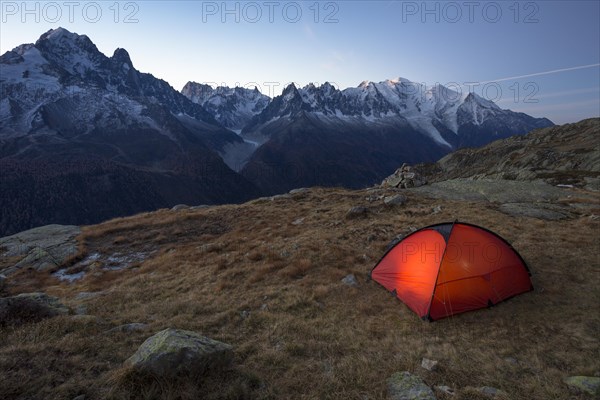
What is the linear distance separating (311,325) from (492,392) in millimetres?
5077

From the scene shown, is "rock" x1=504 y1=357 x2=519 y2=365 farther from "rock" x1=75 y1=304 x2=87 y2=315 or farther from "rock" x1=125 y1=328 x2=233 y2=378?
"rock" x1=75 y1=304 x2=87 y2=315

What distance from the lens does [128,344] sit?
8898 millimetres

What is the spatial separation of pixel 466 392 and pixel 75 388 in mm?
8343

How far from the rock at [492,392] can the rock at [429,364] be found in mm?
1075

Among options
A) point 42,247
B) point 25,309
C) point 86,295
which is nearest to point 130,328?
point 25,309

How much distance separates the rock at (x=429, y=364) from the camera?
838 cm

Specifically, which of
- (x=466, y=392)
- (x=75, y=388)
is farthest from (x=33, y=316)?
(x=466, y=392)

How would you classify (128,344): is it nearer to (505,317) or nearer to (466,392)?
(466,392)

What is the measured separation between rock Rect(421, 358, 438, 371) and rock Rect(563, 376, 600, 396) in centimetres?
308

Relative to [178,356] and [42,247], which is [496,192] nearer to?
[178,356]

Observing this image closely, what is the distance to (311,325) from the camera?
34.8 feet

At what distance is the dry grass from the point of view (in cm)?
734

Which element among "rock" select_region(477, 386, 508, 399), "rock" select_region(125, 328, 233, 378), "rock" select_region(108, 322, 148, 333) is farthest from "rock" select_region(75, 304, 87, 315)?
"rock" select_region(477, 386, 508, 399)

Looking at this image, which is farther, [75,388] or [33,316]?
[33,316]
